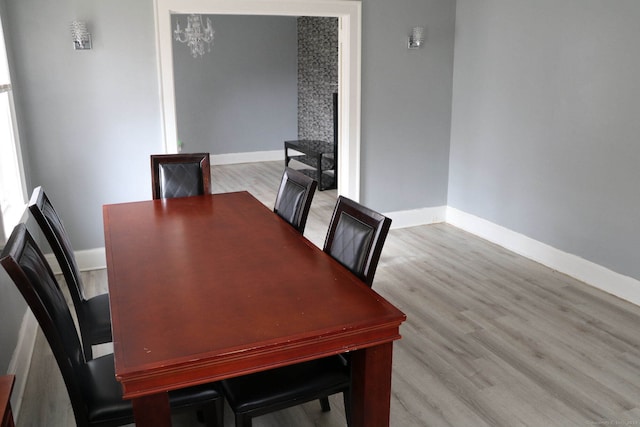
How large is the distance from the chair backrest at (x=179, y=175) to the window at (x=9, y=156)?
33.4 inches

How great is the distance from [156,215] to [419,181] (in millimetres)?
3055

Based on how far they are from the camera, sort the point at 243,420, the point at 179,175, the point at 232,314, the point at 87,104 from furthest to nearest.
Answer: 1. the point at 87,104
2. the point at 179,175
3. the point at 243,420
4. the point at 232,314

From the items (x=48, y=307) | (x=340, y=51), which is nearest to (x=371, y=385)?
(x=48, y=307)

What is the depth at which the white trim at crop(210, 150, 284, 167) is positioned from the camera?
28.0 feet

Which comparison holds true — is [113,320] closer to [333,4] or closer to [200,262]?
[200,262]

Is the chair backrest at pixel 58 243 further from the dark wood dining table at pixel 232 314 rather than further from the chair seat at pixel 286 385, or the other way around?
the chair seat at pixel 286 385

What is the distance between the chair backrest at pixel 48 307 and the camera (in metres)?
1.62

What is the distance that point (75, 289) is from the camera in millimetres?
2438

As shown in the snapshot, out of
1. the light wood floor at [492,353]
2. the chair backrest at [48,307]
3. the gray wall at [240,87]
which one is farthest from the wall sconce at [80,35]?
the gray wall at [240,87]

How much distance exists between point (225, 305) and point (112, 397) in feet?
1.58

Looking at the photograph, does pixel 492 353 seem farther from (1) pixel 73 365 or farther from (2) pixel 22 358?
(2) pixel 22 358

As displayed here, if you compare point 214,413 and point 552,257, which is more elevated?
point 214,413

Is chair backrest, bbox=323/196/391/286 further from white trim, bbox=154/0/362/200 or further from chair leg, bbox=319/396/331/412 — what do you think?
white trim, bbox=154/0/362/200

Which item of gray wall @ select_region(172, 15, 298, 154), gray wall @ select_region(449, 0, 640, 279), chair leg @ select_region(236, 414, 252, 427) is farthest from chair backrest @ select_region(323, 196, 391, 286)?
gray wall @ select_region(172, 15, 298, 154)
